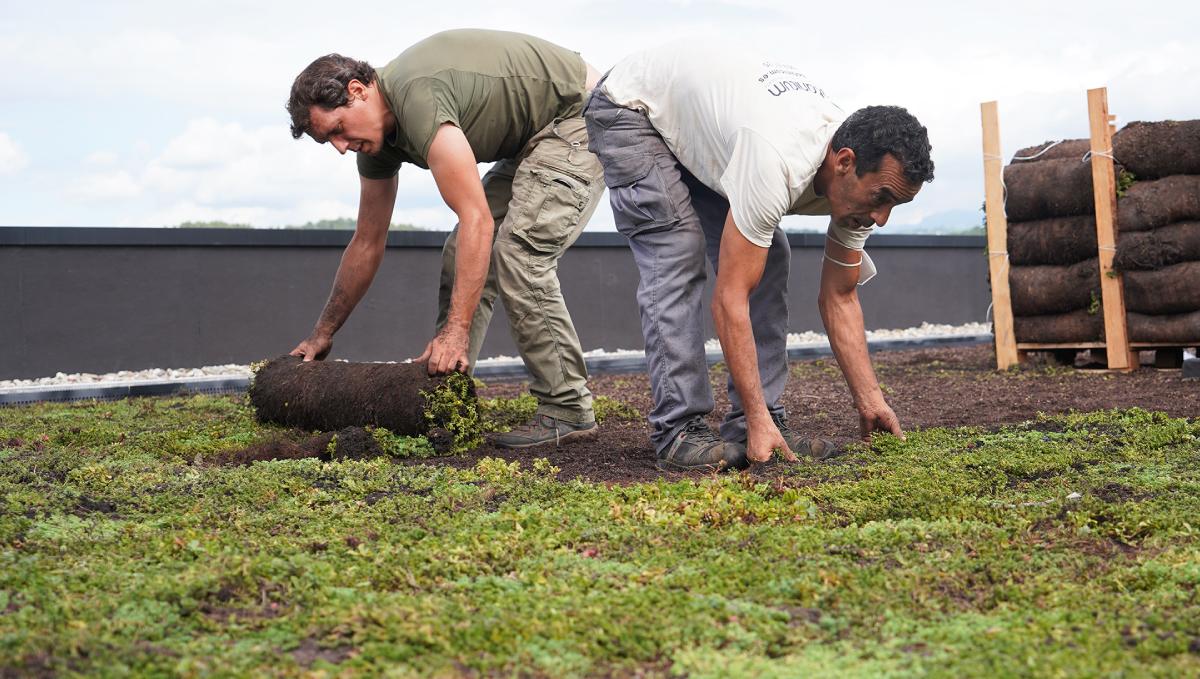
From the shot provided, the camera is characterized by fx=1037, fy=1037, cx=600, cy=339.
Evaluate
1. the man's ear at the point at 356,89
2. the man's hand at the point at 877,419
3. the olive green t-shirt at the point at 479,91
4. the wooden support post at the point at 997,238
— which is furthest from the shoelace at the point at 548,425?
the wooden support post at the point at 997,238

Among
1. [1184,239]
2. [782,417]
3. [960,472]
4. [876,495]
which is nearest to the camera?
[876,495]

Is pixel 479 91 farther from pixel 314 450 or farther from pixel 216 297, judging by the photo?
pixel 216 297

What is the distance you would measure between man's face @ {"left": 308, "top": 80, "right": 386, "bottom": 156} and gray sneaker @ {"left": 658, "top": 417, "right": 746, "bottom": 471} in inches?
56.3

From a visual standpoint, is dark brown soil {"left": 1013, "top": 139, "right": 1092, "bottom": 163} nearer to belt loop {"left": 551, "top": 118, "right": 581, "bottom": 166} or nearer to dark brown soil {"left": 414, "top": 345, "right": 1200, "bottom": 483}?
dark brown soil {"left": 414, "top": 345, "right": 1200, "bottom": 483}

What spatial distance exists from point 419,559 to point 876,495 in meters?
1.18

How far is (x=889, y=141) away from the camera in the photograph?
2.73 meters

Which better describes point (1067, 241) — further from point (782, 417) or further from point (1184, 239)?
point (782, 417)

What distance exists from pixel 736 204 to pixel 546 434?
1310 millimetres

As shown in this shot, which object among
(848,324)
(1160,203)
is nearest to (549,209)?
(848,324)

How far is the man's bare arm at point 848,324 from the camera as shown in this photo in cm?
336

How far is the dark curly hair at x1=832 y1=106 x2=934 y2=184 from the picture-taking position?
2.74 metres

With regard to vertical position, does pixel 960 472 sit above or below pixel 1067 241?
below

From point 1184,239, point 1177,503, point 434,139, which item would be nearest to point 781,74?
point 434,139

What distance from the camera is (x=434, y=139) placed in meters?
3.29
